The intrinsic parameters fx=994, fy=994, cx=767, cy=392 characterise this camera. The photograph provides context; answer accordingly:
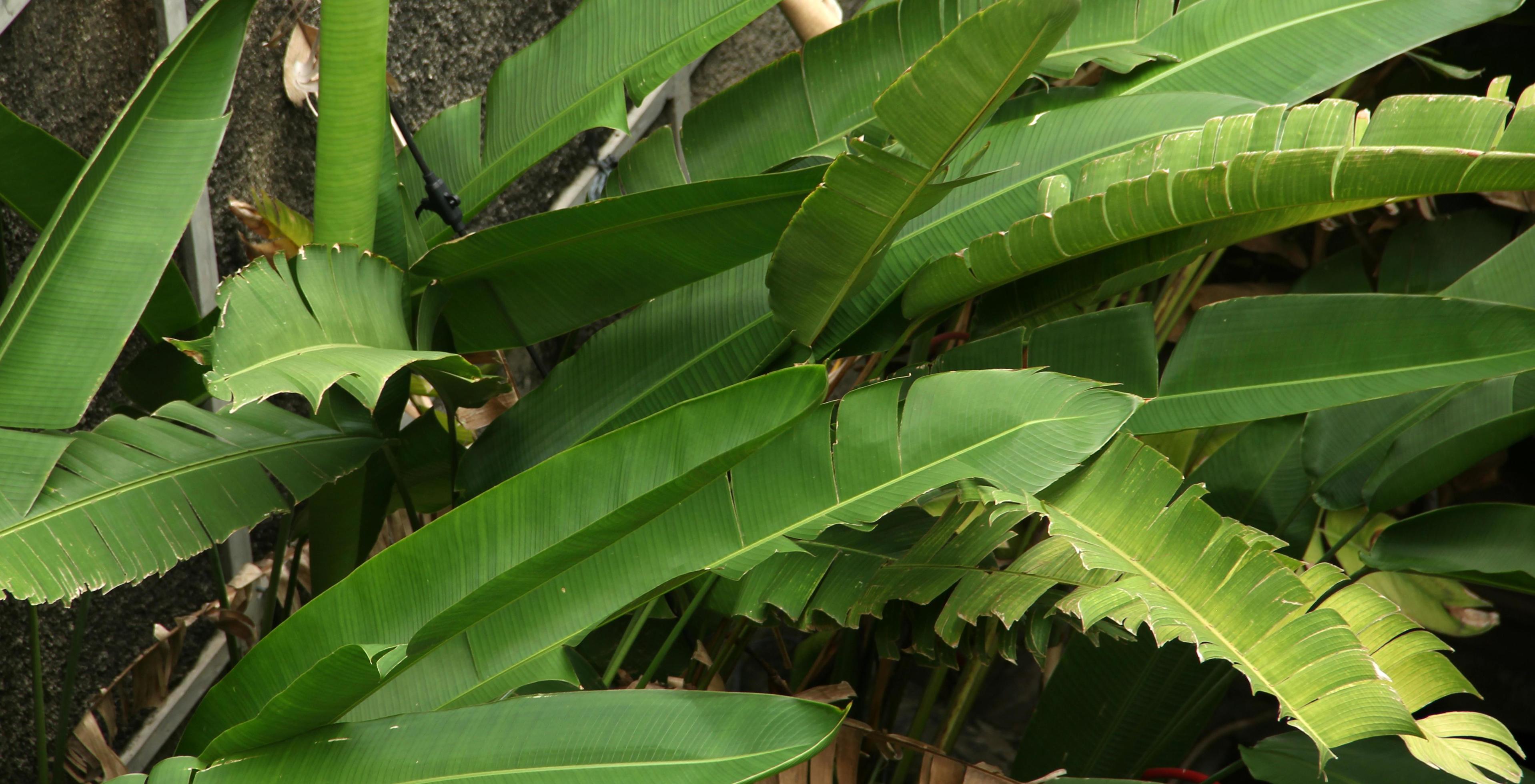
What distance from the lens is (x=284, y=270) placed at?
0.56 m

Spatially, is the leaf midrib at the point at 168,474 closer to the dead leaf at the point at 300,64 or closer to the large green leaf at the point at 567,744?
→ the large green leaf at the point at 567,744

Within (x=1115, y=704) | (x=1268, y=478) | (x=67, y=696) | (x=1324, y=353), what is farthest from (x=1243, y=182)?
(x=67, y=696)

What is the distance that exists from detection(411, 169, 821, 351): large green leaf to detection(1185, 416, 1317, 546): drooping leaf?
495 millimetres

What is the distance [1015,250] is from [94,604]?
2.78 ft

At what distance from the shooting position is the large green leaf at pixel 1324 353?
62cm

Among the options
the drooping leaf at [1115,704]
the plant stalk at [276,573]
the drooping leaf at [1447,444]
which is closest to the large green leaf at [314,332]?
the plant stalk at [276,573]

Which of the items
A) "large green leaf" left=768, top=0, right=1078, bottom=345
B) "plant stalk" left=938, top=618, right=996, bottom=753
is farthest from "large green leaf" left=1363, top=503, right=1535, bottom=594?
"large green leaf" left=768, top=0, right=1078, bottom=345

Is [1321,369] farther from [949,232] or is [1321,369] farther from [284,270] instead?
→ [284,270]

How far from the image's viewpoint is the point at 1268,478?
889 millimetres

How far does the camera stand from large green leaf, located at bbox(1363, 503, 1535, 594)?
0.73 m

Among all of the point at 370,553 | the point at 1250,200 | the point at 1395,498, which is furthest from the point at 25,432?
the point at 1395,498

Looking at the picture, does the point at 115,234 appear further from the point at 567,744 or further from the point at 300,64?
the point at 300,64

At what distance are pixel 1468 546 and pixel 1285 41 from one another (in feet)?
1.39

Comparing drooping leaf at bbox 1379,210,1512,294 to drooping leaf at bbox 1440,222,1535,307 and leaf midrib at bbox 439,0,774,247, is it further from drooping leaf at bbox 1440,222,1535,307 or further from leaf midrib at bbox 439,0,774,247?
leaf midrib at bbox 439,0,774,247
